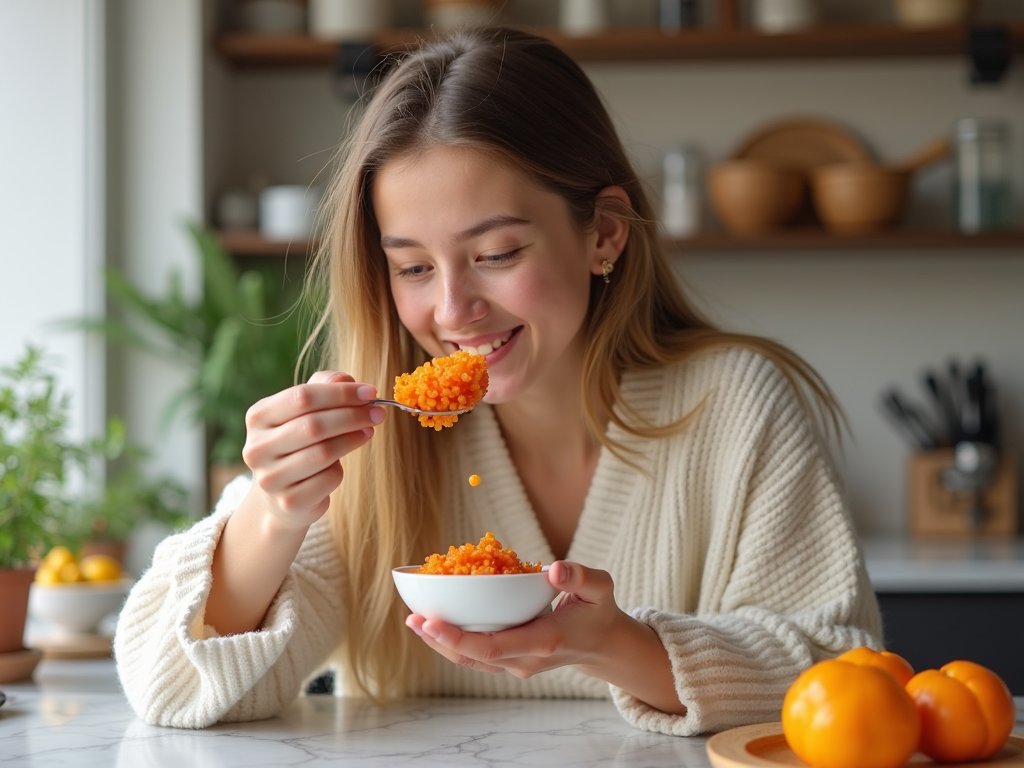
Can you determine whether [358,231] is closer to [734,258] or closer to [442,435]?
[442,435]

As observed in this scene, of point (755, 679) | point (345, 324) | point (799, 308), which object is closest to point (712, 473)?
point (755, 679)

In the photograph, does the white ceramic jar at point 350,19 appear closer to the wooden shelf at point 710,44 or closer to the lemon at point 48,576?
the wooden shelf at point 710,44

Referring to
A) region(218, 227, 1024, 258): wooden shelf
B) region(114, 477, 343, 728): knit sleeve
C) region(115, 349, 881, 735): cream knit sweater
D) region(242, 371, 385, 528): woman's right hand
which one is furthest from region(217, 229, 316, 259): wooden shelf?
region(242, 371, 385, 528): woman's right hand

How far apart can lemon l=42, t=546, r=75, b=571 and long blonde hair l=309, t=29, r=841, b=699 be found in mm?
598

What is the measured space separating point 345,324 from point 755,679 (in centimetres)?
71

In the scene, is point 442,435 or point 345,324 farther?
point 442,435

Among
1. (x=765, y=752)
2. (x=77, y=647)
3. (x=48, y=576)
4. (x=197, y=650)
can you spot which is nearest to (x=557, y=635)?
(x=765, y=752)

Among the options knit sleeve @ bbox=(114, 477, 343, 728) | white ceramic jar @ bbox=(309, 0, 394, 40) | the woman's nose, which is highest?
white ceramic jar @ bbox=(309, 0, 394, 40)

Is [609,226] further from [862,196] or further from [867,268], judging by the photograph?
[867,268]

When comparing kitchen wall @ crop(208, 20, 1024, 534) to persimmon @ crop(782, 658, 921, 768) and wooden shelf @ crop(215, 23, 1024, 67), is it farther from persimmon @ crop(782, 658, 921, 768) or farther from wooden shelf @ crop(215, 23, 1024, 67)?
persimmon @ crop(782, 658, 921, 768)

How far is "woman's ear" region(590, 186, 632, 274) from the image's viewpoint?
157 centimetres

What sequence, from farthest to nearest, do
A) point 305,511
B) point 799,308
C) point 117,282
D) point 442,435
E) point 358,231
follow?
point 799,308 < point 117,282 < point 442,435 < point 358,231 < point 305,511

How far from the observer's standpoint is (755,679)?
127 centimetres

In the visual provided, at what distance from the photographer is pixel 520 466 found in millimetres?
1743
